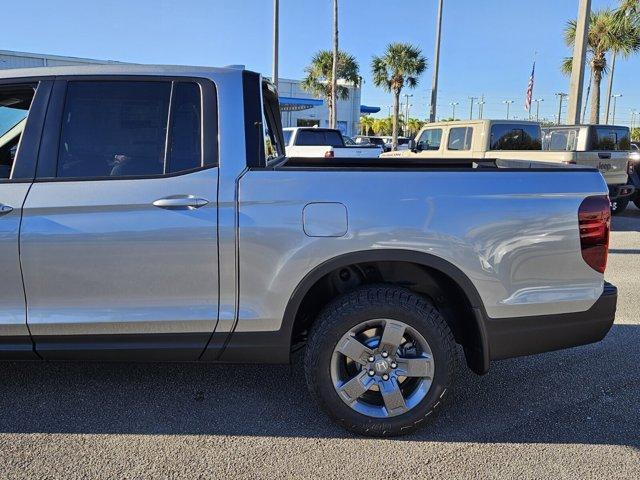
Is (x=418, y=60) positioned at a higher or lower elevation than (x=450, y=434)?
higher

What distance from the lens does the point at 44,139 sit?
2.84m

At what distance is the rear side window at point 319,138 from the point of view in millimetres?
15359

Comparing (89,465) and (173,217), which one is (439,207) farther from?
(89,465)

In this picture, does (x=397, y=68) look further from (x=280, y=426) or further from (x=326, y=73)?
(x=280, y=426)

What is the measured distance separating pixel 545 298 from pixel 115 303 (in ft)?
7.30

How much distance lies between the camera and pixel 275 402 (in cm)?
336

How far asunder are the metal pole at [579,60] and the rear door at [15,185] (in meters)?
12.9

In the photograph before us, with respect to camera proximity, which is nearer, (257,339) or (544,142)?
(257,339)

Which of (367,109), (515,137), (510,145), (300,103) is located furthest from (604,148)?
(367,109)

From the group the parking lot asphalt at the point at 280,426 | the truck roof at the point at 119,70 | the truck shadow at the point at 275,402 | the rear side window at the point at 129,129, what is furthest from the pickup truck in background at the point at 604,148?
the rear side window at the point at 129,129

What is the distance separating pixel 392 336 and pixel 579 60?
12.4m

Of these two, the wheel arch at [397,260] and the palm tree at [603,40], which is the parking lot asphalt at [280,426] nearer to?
the wheel arch at [397,260]

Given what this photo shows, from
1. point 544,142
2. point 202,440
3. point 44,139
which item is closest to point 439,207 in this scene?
point 202,440

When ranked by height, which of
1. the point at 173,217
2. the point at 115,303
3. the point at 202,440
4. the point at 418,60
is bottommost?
the point at 202,440
